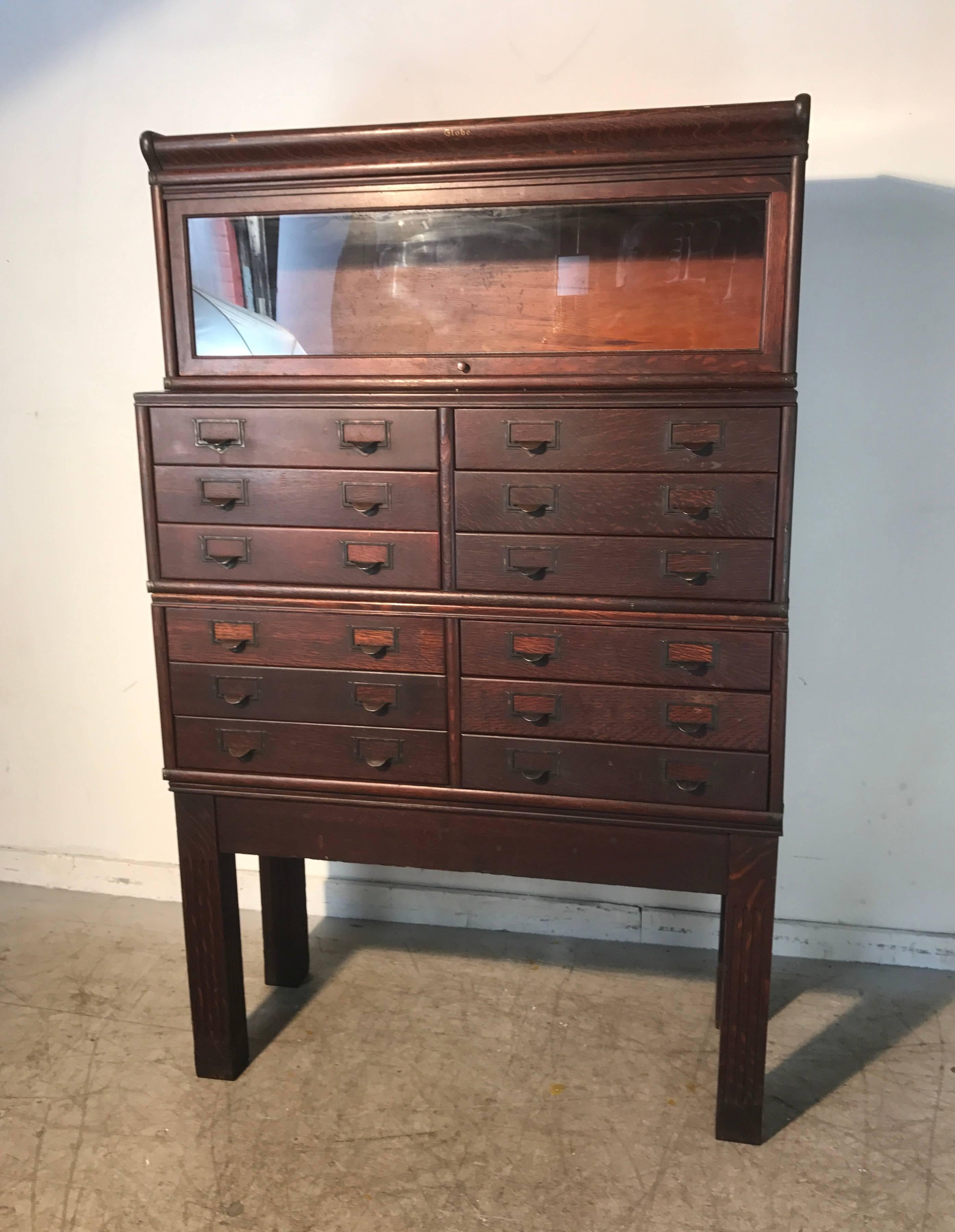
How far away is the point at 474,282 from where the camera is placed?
74.1 inches

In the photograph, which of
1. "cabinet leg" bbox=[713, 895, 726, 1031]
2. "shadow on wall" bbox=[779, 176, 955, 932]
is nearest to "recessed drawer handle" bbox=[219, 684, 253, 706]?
"cabinet leg" bbox=[713, 895, 726, 1031]

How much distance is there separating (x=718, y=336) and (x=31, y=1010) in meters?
2.10

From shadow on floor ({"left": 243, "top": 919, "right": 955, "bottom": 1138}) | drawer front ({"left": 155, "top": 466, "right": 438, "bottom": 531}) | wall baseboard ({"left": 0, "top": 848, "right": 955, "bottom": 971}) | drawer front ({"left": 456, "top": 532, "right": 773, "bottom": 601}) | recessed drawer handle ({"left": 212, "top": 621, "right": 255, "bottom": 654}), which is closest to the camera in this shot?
drawer front ({"left": 456, "top": 532, "right": 773, "bottom": 601})

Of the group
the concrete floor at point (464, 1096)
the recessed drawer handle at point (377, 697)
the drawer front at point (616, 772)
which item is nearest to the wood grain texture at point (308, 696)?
the recessed drawer handle at point (377, 697)

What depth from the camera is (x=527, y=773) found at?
1.76m

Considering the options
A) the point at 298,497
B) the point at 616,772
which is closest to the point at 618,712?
the point at 616,772

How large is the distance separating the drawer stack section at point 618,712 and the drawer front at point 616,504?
0.57ft

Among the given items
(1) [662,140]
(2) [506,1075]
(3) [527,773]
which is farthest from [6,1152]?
(1) [662,140]

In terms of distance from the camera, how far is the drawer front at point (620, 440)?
158cm

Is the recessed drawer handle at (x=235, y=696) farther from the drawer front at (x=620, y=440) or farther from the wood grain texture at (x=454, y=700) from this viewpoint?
the drawer front at (x=620, y=440)

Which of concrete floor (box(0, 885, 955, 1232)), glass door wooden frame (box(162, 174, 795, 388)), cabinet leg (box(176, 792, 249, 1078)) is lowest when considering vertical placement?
concrete floor (box(0, 885, 955, 1232))

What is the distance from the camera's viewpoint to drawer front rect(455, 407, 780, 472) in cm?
158

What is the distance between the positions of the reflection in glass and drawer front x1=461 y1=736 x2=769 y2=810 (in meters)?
0.72

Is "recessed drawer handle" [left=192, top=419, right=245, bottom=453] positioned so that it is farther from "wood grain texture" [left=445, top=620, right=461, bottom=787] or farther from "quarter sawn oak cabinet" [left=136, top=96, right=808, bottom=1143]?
"wood grain texture" [left=445, top=620, right=461, bottom=787]
